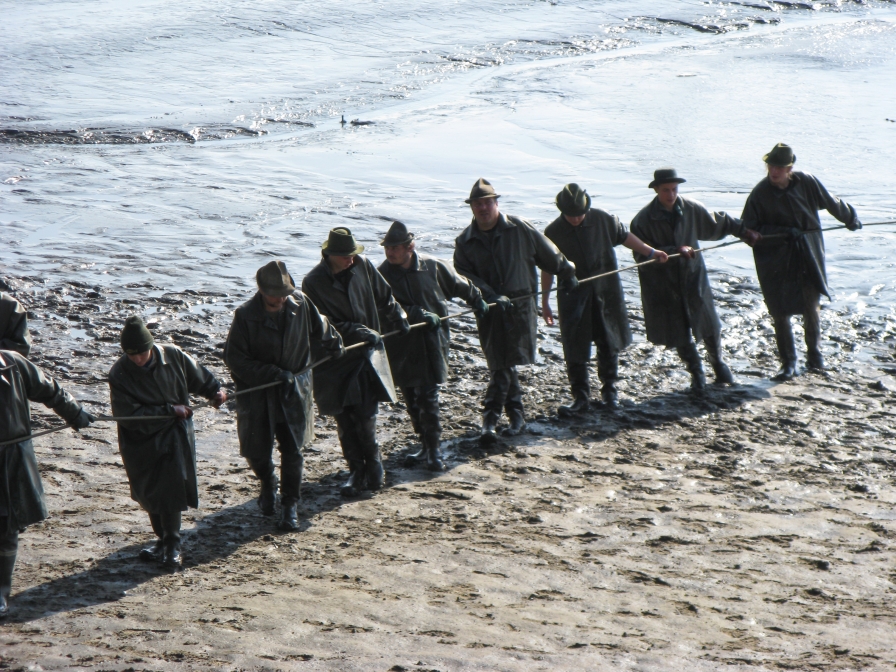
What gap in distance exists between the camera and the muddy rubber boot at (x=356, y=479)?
7254 mm

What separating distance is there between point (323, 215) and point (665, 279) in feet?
19.9

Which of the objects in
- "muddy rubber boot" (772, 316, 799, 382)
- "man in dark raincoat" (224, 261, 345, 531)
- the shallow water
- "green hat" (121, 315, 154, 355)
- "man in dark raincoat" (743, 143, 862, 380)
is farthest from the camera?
the shallow water

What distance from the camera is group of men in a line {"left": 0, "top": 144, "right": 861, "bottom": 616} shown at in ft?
19.8

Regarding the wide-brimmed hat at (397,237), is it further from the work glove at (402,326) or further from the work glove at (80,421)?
the work glove at (80,421)

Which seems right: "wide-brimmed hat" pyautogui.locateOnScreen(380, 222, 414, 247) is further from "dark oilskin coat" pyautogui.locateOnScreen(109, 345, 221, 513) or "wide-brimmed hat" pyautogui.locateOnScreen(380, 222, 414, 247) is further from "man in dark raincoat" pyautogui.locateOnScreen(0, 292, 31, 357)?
"man in dark raincoat" pyautogui.locateOnScreen(0, 292, 31, 357)

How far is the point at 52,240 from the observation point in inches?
496

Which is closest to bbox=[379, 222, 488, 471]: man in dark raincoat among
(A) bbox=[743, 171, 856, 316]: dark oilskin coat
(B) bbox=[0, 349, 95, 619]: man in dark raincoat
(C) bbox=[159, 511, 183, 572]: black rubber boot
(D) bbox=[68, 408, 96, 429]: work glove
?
(C) bbox=[159, 511, 183, 572]: black rubber boot

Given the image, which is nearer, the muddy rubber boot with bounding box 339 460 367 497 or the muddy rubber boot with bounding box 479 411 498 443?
the muddy rubber boot with bounding box 339 460 367 497

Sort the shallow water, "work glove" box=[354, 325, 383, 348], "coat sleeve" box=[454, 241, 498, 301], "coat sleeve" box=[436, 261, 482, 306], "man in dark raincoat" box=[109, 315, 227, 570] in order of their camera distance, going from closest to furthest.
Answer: "man in dark raincoat" box=[109, 315, 227, 570] → "work glove" box=[354, 325, 383, 348] → "coat sleeve" box=[436, 261, 482, 306] → "coat sleeve" box=[454, 241, 498, 301] → the shallow water

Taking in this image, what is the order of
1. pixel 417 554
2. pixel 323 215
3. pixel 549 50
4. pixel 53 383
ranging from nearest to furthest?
pixel 53 383 → pixel 417 554 → pixel 323 215 → pixel 549 50

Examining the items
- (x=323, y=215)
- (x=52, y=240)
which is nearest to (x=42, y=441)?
(x=52, y=240)

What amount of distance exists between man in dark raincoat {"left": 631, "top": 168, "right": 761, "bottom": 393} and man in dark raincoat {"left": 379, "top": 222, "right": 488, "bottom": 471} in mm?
1870

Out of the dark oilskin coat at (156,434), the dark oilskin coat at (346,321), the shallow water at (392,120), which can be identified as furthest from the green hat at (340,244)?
the shallow water at (392,120)

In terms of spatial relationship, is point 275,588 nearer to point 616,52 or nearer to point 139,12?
point 616,52
